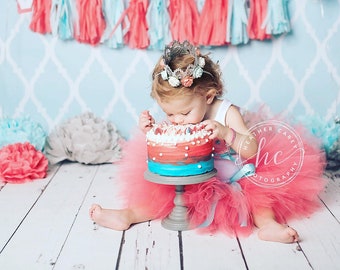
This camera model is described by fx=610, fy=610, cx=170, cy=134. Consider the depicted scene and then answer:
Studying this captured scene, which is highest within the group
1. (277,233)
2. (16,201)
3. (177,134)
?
(177,134)

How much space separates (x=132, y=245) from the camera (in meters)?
1.48

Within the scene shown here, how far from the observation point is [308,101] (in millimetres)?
2375

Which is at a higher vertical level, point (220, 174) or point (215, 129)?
point (215, 129)

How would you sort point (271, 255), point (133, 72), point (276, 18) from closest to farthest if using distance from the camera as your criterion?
1. point (271, 255)
2. point (276, 18)
3. point (133, 72)

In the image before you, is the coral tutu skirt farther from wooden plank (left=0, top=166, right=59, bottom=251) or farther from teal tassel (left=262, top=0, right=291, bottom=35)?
teal tassel (left=262, top=0, right=291, bottom=35)

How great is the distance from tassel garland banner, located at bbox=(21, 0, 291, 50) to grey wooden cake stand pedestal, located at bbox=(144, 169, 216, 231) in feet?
2.73

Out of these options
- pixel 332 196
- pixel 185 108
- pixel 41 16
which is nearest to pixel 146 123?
pixel 185 108

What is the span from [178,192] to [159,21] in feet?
2.91

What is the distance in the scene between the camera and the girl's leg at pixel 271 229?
1448mm

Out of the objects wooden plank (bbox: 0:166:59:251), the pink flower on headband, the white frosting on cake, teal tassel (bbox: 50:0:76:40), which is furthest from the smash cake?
teal tassel (bbox: 50:0:76:40)

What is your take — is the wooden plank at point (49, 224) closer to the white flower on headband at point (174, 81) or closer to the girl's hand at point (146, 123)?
the girl's hand at point (146, 123)

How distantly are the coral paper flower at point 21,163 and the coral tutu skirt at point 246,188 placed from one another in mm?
461

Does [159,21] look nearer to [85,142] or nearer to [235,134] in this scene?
[85,142]

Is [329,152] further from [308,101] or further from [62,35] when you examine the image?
[62,35]
